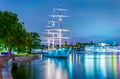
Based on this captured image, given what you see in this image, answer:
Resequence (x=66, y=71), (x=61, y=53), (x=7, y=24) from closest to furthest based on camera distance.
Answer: (x=66, y=71)
(x=7, y=24)
(x=61, y=53)

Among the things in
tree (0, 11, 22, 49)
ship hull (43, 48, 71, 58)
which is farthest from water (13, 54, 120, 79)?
ship hull (43, 48, 71, 58)

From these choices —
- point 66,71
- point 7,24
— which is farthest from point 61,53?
point 66,71

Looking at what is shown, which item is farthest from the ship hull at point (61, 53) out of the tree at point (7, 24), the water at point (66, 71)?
the tree at point (7, 24)

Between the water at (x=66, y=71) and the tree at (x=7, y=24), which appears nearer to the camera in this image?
the water at (x=66, y=71)

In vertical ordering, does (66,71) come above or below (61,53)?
below

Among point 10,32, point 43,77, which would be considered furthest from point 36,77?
point 10,32

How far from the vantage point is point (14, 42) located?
67.6 metres

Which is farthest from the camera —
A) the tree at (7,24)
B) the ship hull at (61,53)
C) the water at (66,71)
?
the ship hull at (61,53)

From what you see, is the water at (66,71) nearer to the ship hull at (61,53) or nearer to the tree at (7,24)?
the tree at (7,24)

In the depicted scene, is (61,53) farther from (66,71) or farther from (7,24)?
(66,71)

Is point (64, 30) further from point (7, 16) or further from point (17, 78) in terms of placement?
point (17, 78)

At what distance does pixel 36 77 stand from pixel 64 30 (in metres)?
104

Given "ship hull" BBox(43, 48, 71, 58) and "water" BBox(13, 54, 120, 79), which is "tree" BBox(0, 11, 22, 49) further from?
"ship hull" BBox(43, 48, 71, 58)

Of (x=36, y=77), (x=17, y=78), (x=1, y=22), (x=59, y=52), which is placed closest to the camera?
(x=17, y=78)
